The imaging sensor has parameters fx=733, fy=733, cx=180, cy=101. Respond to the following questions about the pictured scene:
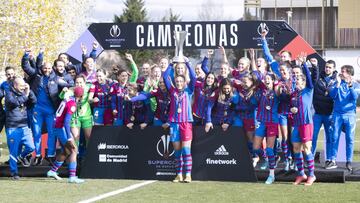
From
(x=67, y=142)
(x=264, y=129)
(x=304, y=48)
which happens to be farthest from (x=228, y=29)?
(x=67, y=142)

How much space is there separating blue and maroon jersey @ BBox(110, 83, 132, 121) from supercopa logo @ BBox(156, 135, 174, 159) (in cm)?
78

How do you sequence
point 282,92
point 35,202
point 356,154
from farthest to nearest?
point 356,154, point 282,92, point 35,202

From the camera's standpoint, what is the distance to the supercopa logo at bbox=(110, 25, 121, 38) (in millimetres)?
13578

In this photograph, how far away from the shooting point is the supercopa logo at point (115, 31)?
535 inches

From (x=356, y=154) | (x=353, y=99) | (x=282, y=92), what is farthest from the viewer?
(x=356, y=154)

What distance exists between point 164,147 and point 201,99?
1010 mm

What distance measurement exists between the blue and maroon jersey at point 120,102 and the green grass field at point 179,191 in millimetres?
1283

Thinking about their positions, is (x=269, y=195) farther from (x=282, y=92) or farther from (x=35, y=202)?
(x=35, y=202)

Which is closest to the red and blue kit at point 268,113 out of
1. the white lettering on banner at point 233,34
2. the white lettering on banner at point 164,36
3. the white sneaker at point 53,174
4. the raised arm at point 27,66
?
the white lettering on banner at point 233,34

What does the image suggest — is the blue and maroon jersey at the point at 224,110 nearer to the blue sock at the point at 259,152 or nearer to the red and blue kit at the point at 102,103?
the blue sock at the point at 259,152

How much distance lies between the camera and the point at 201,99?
40.2 feet

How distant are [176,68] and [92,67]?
1780mm

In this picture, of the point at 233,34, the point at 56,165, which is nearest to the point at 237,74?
the point at 233,34

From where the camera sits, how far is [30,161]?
13000mm
